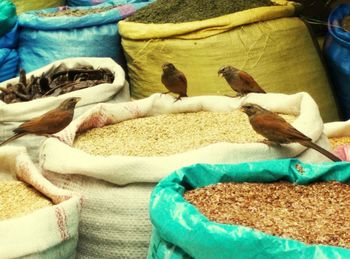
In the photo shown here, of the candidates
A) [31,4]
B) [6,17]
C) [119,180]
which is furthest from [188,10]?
[119,180]

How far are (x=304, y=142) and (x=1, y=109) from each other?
1.07m

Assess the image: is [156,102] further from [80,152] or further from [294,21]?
[294,21]

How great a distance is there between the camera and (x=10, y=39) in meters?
3.13

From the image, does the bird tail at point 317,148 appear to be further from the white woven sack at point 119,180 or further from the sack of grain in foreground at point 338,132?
the sack of grain in foreground at point 338,132

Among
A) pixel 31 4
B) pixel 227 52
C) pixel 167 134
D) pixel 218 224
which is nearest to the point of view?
pixel 218 224

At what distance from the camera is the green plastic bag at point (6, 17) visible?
9.98ft

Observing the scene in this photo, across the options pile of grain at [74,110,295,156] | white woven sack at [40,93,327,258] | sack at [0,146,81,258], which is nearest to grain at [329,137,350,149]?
pile of grain at [74,110,295,156]

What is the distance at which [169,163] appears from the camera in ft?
5.59

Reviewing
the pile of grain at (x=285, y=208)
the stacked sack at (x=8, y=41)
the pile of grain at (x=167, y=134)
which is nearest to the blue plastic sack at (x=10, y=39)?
the stacked sack at (x=8, y=41)

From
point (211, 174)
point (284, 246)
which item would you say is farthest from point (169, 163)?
point (284, 246)

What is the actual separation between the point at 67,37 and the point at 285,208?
6.02 feet

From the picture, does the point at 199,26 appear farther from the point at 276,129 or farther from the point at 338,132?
the point at 276,129

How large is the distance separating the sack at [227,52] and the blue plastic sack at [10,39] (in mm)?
538

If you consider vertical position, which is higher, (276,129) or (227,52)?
(276,129)
